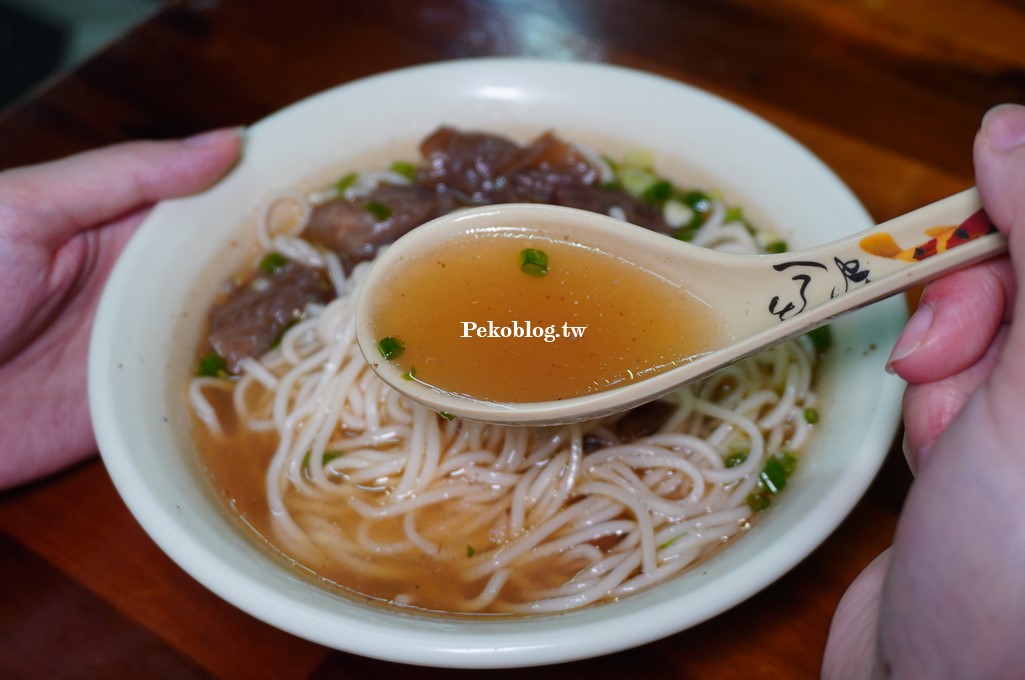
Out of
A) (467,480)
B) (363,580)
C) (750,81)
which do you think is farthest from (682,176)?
(363,580)

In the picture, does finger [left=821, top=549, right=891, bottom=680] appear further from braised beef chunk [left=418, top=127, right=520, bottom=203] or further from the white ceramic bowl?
braised beef chunk [left=418, top=127, right=520, bottom=203]

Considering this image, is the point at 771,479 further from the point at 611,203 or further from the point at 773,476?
the point at 611,203

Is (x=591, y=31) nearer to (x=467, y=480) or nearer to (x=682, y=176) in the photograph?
(x=682, y=176)

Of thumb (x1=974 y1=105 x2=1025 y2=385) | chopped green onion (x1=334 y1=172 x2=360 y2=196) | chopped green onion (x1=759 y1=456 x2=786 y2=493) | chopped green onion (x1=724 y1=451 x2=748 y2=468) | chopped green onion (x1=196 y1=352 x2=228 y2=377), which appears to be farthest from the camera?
chopped green onion (x1=334 y1=172 x2=360 y2=196)

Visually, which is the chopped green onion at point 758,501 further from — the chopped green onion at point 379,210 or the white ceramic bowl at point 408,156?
the chopped green onion at point 379,210

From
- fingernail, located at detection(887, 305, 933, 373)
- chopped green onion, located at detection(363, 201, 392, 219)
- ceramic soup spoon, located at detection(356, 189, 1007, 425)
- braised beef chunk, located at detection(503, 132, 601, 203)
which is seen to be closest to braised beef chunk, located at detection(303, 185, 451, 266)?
chopped green onion, located at detection(363, 201, 392, 219)

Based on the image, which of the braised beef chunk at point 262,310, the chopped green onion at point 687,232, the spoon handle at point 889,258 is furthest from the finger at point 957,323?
the braised beef chunk at point 262,310
